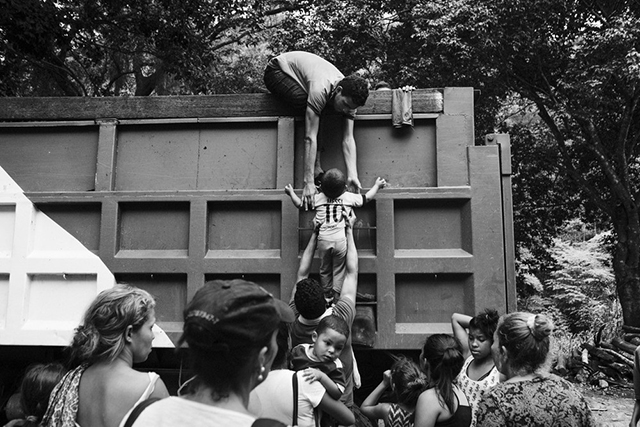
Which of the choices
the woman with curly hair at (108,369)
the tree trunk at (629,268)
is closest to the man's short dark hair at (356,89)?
the woman with curly hair at (108,369)

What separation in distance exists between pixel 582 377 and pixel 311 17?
8.18m

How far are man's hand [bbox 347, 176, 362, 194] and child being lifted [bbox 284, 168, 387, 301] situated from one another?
0.08 m

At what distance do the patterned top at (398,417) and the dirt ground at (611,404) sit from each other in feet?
13.1

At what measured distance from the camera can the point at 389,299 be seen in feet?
10.7

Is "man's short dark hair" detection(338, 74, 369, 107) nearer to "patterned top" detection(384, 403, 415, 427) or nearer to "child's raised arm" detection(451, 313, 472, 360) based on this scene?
"child's raised arm" detection(451, 313, 472, 360)

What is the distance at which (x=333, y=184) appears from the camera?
3.18 m

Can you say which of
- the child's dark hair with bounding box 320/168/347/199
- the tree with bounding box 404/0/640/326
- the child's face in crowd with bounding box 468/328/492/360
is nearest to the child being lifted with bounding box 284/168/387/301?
the child's dark hair with bounding box 320/168/347/199

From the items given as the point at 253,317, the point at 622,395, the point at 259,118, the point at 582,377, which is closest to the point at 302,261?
the point at 259,118

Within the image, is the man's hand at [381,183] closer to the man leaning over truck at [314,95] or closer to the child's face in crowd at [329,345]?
the man leaning over truck at [314,95]

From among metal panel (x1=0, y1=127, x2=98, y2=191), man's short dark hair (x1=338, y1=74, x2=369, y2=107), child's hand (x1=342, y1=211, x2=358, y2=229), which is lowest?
child's hand (x1=342, y1=211, x2=358, y2=229)

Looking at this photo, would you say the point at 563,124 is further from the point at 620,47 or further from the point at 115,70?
the point at 115,70

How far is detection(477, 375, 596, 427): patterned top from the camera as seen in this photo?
1878 millimetres

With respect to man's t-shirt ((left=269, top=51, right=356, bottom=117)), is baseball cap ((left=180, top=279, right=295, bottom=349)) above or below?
below

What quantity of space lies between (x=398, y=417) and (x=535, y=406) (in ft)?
2.85
